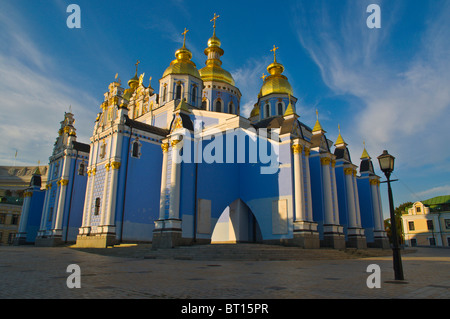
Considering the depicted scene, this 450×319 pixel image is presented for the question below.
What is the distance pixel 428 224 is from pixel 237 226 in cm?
3881

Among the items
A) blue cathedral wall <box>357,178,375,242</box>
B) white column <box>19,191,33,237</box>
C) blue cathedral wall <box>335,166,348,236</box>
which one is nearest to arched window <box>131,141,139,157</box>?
blue cathedral wall <box>335,166,348,236</box>

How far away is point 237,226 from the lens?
24.0 meters

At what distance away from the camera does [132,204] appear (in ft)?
77.6

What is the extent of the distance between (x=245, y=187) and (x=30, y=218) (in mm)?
25273

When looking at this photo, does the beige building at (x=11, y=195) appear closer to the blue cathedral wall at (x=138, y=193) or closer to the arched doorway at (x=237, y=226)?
the blue cathedral wall at (x=138, y=193)

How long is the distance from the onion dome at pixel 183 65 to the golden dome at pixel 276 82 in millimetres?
7441

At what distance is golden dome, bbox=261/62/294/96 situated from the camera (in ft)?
111

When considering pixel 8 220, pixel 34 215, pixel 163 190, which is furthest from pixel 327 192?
pixel 8 220

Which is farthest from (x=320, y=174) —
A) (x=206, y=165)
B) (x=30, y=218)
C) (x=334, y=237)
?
(x=30, y=218)

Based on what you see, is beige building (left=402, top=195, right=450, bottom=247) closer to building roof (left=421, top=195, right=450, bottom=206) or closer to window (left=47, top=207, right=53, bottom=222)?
building roof (left=421, top=195, right=450, bottom=206)

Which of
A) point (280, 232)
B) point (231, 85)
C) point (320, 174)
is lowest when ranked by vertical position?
point (280, 232)

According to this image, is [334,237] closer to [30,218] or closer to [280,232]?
[280,232]

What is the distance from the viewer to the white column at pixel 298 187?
20.8 m
